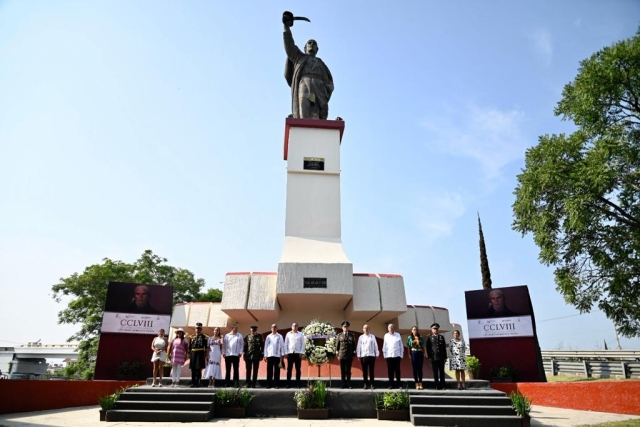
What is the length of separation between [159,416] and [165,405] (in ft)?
1.01

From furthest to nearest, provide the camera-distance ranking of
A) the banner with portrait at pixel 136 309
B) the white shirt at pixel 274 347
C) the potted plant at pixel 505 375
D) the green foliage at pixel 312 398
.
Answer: the banner with portrait at pixel 136 309 < the potted plant at pixel 505 375 < the white shirt at pixel 274 347 < the green foliage at pixel 312 398

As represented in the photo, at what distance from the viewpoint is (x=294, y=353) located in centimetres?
1020

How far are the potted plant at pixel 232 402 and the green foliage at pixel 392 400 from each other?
2.51 meters

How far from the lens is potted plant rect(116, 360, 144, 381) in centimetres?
1349

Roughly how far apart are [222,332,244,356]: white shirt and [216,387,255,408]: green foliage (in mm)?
1432

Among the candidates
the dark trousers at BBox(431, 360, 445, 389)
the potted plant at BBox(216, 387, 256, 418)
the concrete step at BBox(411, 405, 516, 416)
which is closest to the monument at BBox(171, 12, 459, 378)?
the dark trousers at BBox(431, 360, 445, 389)

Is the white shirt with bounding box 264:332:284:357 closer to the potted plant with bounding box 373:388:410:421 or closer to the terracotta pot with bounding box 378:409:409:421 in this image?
the potted plant with bounding box 373:388:410:421

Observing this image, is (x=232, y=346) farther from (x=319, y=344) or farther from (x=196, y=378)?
(x=319, y=344)

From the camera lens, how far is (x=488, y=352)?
46.3ft

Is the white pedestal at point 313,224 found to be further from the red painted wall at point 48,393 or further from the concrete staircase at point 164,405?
the red painted wall at point 48,393

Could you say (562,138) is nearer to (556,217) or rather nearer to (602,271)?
(556,217)

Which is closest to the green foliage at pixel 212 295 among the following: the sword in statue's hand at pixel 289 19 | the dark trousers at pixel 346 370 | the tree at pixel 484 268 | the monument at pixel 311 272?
the monument at pixel 311 272

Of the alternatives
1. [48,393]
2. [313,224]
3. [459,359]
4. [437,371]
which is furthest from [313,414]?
[313,224]

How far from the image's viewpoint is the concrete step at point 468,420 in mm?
7988
